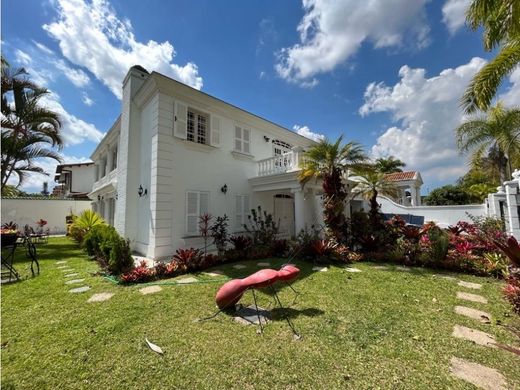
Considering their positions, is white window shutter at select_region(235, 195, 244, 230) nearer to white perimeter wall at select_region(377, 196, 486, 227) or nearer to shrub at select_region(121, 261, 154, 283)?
shrub at select_region(121, 261, 154, 283)

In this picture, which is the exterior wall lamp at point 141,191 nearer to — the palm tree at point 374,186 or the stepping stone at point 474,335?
the palm tree at point 374,186

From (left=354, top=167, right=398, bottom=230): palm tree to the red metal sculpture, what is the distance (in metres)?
7.20

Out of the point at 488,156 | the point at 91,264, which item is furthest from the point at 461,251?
the point at 91,264

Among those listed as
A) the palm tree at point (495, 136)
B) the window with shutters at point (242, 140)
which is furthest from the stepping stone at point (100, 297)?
the palm tree at point (495, 136)

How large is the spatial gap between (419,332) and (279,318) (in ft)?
7.14

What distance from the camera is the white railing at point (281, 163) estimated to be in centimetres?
1039

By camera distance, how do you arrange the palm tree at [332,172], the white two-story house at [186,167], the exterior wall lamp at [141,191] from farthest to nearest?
the exterior wall lamp at [141,191] < the palm tree at [332,172] < the white two-story house at [186,167]

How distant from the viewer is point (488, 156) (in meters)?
14.7

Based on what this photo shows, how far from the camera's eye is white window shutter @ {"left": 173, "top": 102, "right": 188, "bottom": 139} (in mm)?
9159

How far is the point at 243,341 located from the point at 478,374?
9.30 feet

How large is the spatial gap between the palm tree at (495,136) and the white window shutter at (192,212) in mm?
15760

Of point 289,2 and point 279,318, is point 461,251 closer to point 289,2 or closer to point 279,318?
point 279,318

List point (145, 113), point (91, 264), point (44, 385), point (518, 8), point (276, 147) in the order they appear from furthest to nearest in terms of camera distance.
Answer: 1. point (276, 147)
2. point (145, 113)
3. point (91, 264)
4. point (518, 8)
5. point (44, 385)

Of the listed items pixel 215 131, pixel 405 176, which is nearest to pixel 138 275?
pixel 215 131
